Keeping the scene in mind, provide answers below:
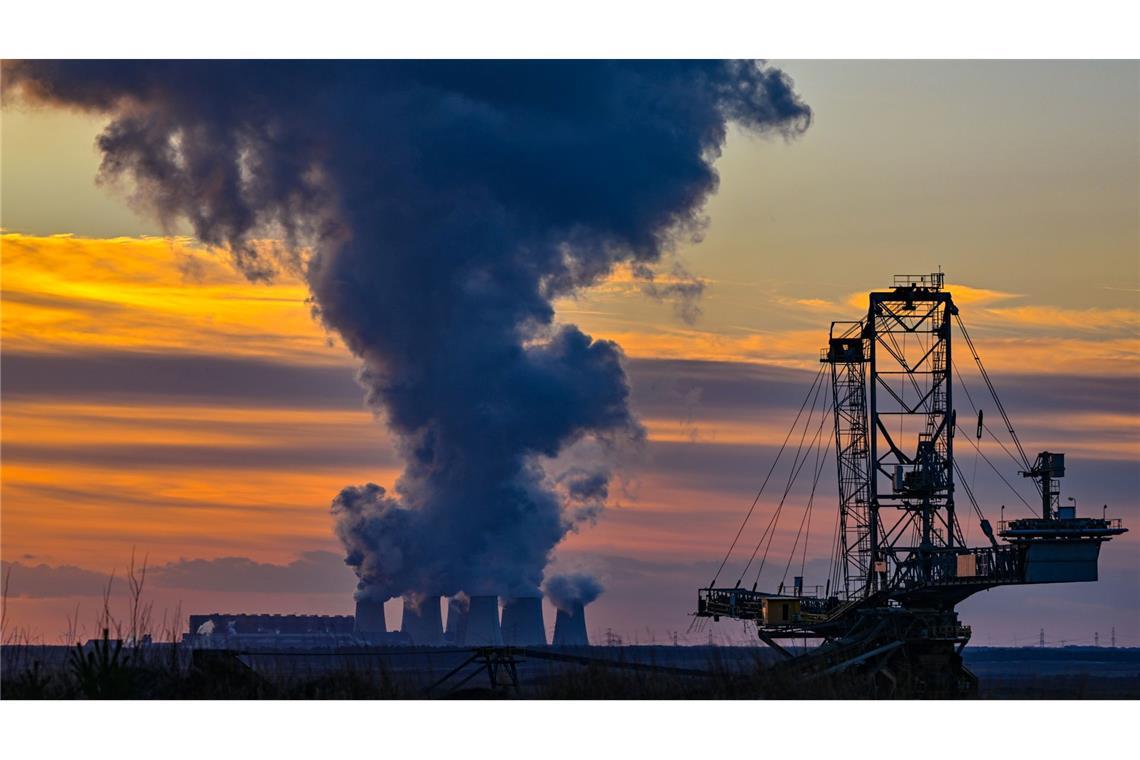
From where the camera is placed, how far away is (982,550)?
81500mm

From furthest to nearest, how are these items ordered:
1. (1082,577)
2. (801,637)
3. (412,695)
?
(801,637), (1082,577), (412,695)

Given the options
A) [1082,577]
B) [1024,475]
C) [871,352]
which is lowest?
[1082,577]

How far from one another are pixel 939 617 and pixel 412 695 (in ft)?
104

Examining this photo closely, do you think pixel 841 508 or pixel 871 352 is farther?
pixel 841 508

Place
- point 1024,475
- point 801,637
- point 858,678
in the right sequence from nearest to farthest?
point 858,678
point 1024,475
point 801,637

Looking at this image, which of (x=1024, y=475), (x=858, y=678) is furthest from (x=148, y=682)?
(x=1024, y=475)

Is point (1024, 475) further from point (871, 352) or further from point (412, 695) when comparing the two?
point (412, 695)

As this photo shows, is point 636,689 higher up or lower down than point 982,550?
lower down

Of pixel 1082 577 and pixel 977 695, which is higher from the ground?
pixel 1082 577

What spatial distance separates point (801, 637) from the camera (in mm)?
92688

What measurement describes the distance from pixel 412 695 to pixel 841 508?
53.7 metres

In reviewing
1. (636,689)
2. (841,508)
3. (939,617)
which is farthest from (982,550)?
(636,689)

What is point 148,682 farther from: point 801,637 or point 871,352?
point 871,352

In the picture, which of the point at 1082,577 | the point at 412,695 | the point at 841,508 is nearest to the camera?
the point at 412,695
